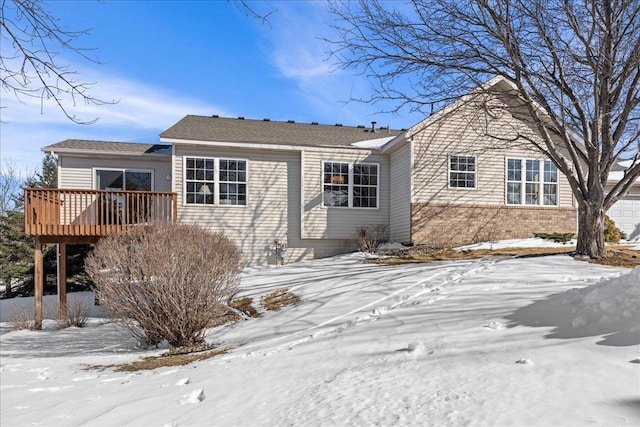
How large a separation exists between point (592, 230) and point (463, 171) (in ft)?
17.4

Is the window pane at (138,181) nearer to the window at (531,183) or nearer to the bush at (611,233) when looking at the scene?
the window at (531,183)

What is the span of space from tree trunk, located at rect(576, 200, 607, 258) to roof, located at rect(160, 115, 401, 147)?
807 cm

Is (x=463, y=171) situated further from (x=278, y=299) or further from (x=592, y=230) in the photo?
(x=278, y=299)

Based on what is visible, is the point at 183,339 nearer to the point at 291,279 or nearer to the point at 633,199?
the point at 291,279

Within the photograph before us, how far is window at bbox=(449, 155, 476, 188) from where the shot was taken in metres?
14.9

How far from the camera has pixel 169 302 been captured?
646cm

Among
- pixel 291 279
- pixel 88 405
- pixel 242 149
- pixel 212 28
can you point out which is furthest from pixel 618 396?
pixel 242 149

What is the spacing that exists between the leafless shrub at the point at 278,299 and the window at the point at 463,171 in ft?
26.4

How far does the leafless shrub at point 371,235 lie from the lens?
15.1m

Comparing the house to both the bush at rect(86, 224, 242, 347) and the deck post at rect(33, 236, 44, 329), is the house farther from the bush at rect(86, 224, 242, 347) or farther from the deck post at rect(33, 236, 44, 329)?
the bush at rect(86, 224, 242, 347)

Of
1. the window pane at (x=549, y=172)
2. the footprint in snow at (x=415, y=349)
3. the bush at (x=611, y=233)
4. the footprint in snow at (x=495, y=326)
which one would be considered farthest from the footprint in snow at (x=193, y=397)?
the bush at (x=611, y=233)

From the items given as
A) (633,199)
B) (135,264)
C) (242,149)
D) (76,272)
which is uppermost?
(242,149)

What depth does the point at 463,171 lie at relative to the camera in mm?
14969

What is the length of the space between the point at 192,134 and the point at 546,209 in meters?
12.1
